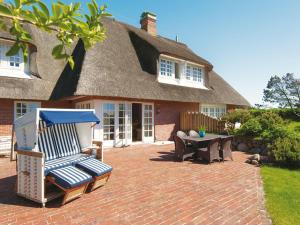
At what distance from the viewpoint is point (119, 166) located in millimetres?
8641

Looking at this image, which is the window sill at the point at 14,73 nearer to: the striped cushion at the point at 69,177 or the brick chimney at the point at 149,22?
the striped cushion at the point at 69,177

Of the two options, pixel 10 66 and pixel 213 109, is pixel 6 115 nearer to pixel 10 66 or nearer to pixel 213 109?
pixel 10 66

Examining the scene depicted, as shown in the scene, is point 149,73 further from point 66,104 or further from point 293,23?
point 293,23

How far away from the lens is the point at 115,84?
507 inches

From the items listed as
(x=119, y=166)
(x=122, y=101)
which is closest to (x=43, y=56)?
(x=122, y=101)

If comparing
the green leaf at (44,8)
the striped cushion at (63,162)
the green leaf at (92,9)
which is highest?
the green leaf at (92,9)

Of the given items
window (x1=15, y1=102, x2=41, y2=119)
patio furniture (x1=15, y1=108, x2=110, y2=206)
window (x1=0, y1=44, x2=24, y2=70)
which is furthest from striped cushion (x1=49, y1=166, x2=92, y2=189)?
window (x1=0, y1=44, x2=24, y2=70)

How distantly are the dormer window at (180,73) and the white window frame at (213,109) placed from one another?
1704mm

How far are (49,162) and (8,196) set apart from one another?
120 centimetres

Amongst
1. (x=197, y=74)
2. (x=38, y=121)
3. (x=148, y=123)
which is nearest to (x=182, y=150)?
(x=148, y=123)

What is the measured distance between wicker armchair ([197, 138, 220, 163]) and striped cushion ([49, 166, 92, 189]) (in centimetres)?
522

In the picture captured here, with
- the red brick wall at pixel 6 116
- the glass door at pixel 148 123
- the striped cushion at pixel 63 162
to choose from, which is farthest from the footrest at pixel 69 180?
the glass door at pixel 148 123

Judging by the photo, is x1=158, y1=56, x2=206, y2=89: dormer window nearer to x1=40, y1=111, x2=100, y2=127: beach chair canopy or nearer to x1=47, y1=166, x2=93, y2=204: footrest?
x1=40, y1=111, x2=100, y2=127: beach chair canopy

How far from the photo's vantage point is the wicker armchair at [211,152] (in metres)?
9.20
